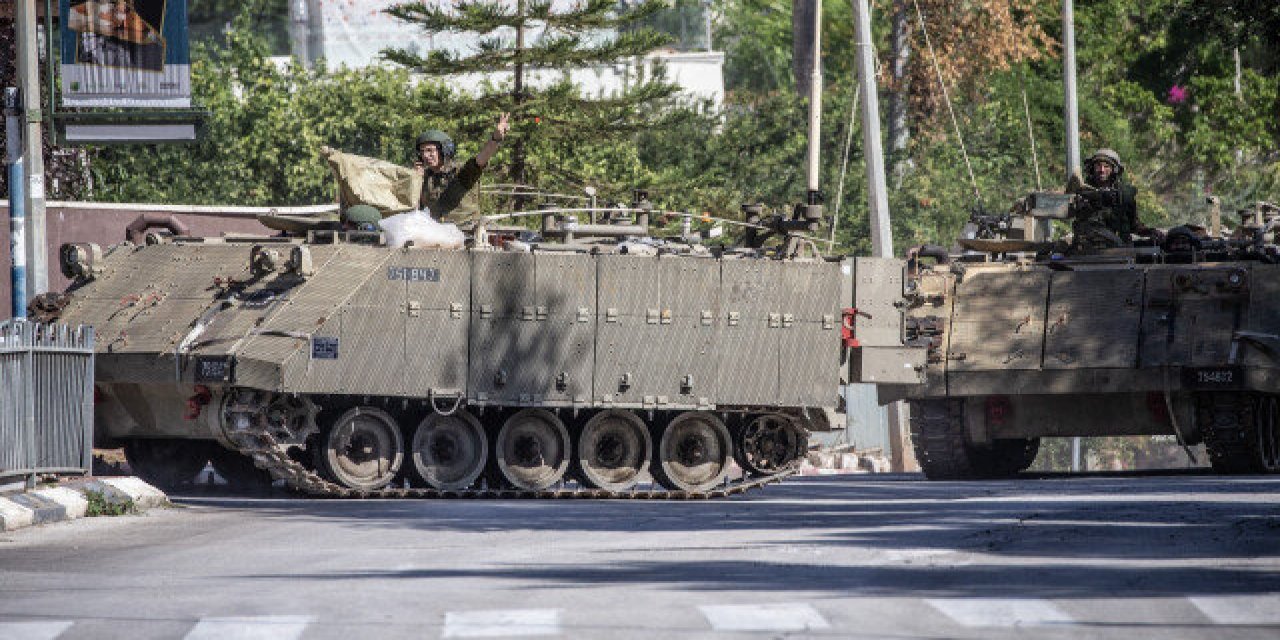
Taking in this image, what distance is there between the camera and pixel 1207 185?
188 ft

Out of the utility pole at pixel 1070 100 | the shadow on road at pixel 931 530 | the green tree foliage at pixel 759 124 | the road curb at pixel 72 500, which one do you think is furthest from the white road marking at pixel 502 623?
the utility pole at pixel 1070 100

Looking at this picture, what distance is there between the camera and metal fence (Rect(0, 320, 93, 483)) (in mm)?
18625

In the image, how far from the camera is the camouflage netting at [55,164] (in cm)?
3500

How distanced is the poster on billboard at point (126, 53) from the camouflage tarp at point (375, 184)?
2393 mm

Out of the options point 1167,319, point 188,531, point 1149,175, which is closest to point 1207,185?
point 1149,175

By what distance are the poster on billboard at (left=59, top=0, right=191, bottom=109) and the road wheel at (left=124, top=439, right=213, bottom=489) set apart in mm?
3915

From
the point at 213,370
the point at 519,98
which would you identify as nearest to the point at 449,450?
the point at 213,370

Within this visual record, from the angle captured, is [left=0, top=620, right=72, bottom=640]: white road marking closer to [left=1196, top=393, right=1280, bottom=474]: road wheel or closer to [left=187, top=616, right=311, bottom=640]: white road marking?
[left=187, top=616, right=311, bottom=640]: white road marking

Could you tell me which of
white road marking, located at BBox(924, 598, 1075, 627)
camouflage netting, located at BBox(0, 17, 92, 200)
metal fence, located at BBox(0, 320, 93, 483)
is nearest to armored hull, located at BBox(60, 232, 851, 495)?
metal fence, located at BBox(0, 320, 93, 483)

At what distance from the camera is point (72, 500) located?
62.4 feet

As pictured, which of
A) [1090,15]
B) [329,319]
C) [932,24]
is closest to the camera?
[329,319]

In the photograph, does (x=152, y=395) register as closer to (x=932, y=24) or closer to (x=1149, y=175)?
(x=932, y=24)

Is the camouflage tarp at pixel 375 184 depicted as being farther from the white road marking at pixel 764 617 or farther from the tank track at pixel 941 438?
the white road marking at pixel 764 617

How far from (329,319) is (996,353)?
8.02m
